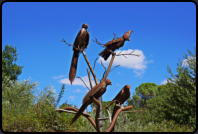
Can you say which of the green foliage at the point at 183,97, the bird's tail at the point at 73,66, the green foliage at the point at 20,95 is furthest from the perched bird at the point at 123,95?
the green foliage at the point at 20,95

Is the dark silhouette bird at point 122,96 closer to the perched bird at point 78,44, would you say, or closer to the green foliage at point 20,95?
the perched bird at point 78,44

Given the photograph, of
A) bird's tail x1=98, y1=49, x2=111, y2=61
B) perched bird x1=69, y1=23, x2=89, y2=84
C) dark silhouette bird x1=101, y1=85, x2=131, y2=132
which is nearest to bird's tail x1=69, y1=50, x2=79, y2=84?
perched bird x1=69, y1=23, x2=89, y2=84

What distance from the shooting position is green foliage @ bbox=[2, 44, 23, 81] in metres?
13.3

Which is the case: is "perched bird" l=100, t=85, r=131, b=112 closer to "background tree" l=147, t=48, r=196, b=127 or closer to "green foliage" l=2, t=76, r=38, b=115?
"background tree" l=147, t=48, r=196, b=127

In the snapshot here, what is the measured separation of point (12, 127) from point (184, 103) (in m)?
6.94

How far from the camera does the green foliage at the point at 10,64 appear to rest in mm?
13306

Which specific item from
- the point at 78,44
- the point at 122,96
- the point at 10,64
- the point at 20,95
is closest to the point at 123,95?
the point at 122,96

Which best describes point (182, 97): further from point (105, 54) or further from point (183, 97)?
point (105, 54)

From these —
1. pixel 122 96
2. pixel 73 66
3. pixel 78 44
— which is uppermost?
pixel 78 44

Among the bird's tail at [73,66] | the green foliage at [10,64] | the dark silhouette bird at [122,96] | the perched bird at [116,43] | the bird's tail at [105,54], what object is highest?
the green foliage at [10,64]

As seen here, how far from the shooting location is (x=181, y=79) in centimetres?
786

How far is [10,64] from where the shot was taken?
13602 millimetres

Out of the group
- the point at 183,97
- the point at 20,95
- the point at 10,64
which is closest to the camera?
the point at 183,97

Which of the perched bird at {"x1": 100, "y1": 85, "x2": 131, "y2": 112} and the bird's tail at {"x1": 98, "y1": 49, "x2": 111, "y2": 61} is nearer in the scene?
the perched bird at {"x1": 100, "y1": 85, "x2": 131, "y2": 112}
